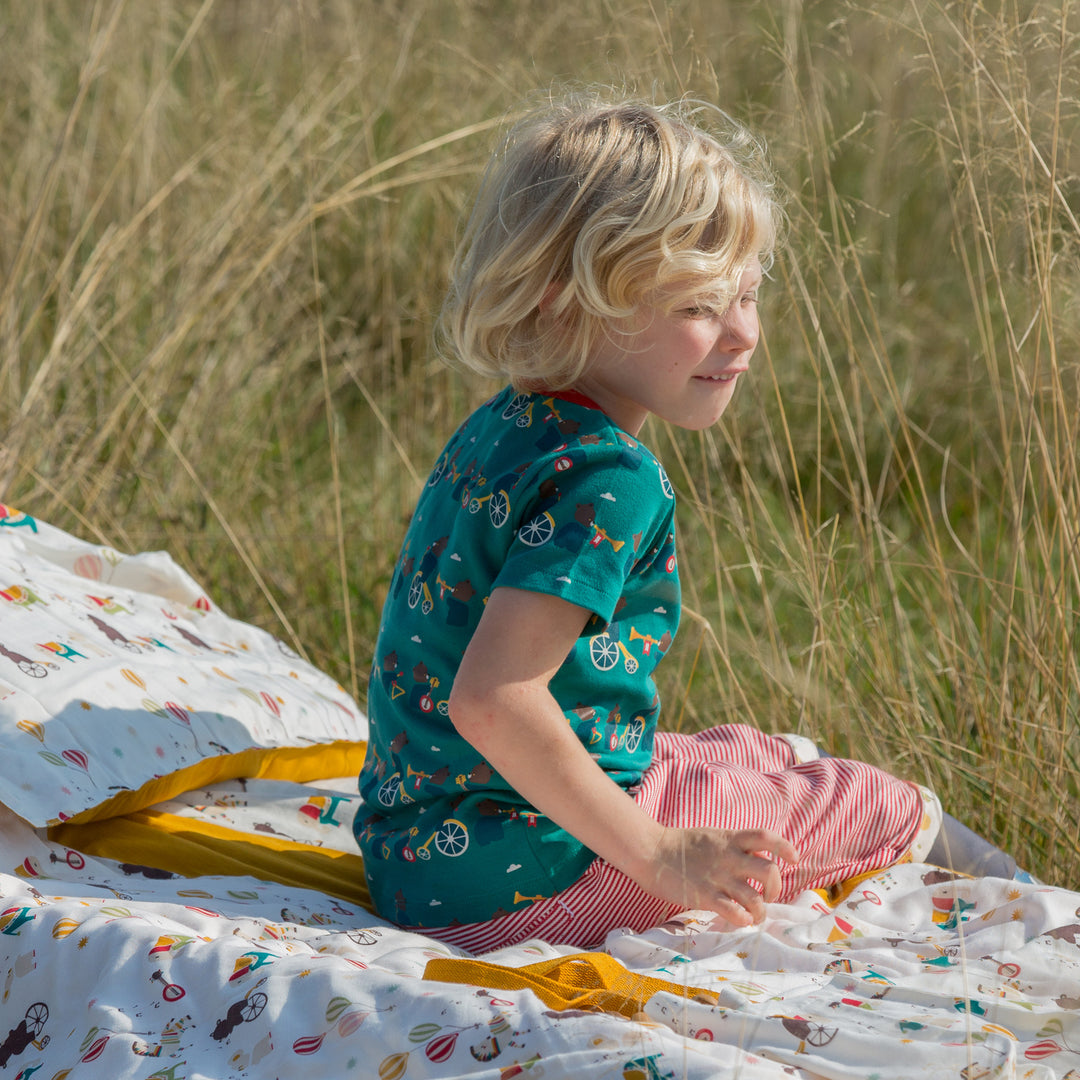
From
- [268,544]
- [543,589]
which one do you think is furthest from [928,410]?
[543,589]

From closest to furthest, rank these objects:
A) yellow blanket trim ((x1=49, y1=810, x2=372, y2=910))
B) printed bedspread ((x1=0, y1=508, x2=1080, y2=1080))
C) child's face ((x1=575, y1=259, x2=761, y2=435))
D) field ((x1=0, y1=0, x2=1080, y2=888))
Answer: printed bedspread ((x1=0, y1=508, x2=1080, y2=1080)), child's face ((x1=575, y1=259, x2=761, y2=435)), yellow blanket trim ((x1=49, y1=810, x2=372, y2=910)), field ((x1=0, y1=0, x2=1080, y2=888))

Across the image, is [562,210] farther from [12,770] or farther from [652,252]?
[12,770]

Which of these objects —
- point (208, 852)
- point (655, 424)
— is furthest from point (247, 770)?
point (655, 424)

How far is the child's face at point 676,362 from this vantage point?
1.28m

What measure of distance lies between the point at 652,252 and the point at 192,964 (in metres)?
0.79

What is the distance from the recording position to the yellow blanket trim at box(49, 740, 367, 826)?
60.2 inches

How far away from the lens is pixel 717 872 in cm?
120

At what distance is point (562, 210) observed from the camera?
125 cm

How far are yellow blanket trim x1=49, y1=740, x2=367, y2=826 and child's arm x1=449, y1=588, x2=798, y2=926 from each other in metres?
0.56

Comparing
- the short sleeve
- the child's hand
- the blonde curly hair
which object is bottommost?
the child's hand

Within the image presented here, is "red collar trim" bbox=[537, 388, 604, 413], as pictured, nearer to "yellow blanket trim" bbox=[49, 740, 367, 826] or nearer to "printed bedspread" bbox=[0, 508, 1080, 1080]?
"printed bedspread" bbox=[0, 508, 1080, 1080]

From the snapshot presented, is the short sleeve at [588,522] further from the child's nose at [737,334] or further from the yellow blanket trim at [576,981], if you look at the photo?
the yellow blanket trim at [576,981]

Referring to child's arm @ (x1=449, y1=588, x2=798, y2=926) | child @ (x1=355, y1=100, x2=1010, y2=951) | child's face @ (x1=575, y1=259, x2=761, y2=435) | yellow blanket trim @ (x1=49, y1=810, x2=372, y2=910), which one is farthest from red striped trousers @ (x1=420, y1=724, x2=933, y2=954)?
child's face @ (x1=575, y1=259, x2=761, y2=435)

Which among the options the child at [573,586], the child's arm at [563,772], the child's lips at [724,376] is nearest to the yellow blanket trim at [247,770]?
the child at [573,586]
